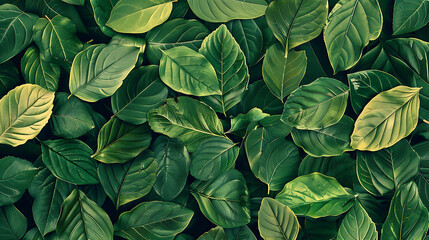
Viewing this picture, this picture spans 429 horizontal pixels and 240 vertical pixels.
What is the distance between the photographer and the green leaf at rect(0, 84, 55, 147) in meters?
0.48

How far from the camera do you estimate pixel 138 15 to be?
0.48 metres

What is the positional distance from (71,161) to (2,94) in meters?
0.14

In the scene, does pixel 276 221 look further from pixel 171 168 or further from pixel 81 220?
pixel 81 220

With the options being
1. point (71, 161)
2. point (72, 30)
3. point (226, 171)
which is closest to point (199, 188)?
point (226, 171)

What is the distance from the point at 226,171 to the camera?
0.52 meters

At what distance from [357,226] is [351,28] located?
277mm

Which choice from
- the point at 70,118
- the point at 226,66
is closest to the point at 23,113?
the point at 70,118

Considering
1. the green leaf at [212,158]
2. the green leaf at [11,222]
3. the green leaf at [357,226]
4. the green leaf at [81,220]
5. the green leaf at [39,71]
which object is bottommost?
the green leaf at [11,222]

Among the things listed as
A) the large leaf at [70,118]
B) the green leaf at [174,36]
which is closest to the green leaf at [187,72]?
the green leaf at [174,36]

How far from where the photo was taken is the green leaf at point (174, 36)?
1.64ft

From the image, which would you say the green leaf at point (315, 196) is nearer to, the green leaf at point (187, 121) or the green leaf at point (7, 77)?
the green leaf at point (187, 121)

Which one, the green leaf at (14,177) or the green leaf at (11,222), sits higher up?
the green leaf at (14,177)

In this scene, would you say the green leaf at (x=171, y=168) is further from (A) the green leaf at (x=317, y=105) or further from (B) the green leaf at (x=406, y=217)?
(B) the green leaf at (x=406, y=217)

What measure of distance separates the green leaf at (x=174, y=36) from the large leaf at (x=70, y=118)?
12cm
